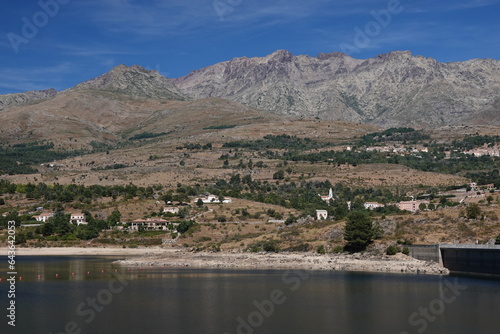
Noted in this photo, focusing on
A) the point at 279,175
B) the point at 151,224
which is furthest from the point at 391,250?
the point at 279,175

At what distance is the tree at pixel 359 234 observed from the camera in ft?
241

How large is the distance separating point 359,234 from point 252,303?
2863cm

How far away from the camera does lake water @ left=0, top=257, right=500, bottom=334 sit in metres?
Answer: 40.1

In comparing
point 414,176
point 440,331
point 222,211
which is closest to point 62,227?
point 222,211

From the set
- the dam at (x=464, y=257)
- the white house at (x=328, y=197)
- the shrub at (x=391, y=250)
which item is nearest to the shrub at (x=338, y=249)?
the shrub at (x=391, y=250)

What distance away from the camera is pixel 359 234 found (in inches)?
2881

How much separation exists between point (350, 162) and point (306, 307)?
461 feet

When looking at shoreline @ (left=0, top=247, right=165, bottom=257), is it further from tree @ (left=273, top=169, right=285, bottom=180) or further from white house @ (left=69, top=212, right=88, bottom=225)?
tree @ (left=273, top=169, right=285, bottom=180)

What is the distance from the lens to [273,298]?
4994 centimetres

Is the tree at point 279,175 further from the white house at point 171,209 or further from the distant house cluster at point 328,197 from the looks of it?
the white house at point 171,209

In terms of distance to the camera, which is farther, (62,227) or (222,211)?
(222,211)

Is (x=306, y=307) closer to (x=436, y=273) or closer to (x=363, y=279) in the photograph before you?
(x=363, y=279)

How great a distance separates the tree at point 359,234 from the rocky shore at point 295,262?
189 centimetres

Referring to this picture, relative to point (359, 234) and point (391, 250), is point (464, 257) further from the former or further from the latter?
point (359, 234)
